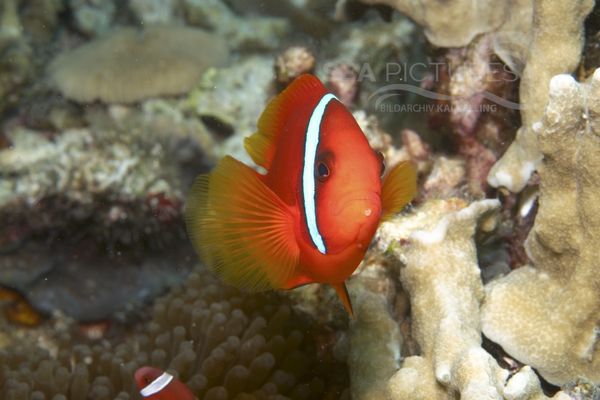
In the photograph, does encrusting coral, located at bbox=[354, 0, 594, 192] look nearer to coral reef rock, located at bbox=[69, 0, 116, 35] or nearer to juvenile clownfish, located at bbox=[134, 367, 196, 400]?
juvenile clownfish, located at bbox=[134, 367, 196, 400]

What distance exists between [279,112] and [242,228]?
366 mm

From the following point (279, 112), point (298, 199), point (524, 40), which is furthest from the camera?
point (524, 40)

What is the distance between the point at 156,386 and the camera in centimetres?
155

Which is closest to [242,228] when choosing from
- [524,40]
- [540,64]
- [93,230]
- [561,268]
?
[561,268]

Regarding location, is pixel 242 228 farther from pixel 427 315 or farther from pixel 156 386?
pixel 427 315

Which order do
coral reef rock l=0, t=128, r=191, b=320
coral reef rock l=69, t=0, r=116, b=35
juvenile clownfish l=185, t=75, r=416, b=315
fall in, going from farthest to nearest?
coral reef rock l=69, t=0, r=116, b=35 < coral reef rock l=0, t=128, r=191, b=320 < juvenile clownfish l=185, t=75, r=416, b=315

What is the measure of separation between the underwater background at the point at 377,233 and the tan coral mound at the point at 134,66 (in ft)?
0.05

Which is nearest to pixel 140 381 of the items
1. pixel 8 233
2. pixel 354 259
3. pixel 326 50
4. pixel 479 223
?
pixel 354 259

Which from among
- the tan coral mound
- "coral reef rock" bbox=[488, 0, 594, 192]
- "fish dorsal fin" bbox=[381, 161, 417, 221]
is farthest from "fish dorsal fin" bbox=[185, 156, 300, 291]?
the tan coral mound

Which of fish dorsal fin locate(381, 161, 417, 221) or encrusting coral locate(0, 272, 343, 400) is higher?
fish dorsal fin locate(381, 161, 417, 221)

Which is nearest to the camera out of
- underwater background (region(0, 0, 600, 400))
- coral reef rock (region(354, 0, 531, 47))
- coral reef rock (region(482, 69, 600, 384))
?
coral reef rock (region(482, 69, 600, 384))

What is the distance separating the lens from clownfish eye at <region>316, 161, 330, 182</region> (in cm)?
130

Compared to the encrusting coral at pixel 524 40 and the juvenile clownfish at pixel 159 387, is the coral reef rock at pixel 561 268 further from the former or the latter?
the juvenile clownfish at pixel 159 387

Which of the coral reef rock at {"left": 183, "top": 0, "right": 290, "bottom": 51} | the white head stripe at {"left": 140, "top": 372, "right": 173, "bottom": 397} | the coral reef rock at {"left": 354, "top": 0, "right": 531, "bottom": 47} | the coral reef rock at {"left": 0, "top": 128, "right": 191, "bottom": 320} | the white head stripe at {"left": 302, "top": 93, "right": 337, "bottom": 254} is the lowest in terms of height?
the coral reef rock at {"left": 0, "top": 128, "right": 191, "bottom": 320}
